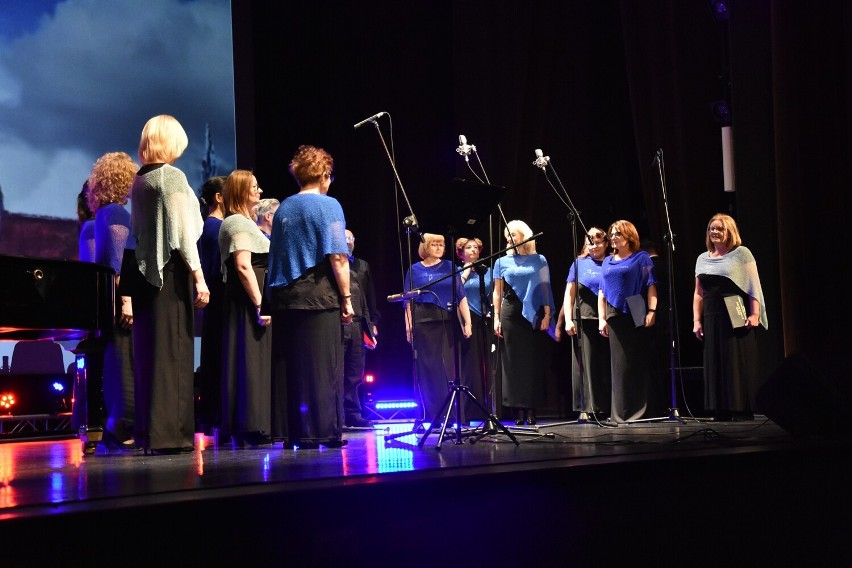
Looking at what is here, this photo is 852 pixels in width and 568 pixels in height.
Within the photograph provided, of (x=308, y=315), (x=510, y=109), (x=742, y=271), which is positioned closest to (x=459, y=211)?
(x=308, y=315)

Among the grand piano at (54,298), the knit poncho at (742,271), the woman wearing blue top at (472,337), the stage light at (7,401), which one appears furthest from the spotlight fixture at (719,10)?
the stage light at (7,401)

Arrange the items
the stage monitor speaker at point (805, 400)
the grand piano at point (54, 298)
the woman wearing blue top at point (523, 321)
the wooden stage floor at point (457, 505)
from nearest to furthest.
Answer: the wooden stage floor at point (457, 505)
the grand piano at point (54, 298)
the stage monitor speaker at point (805, 400)
the woman wearing blue top at point (523, 321)

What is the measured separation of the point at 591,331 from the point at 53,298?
497 cm

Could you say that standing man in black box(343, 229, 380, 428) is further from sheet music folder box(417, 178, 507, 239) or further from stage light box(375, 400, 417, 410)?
sheet music folder box(417, 178, 507, 239)

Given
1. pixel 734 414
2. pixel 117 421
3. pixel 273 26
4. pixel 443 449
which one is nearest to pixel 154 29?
pixel 273 26

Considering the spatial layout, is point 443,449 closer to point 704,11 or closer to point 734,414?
point 734,414

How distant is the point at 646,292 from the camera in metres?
7.16

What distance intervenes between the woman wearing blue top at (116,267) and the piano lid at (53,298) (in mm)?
756

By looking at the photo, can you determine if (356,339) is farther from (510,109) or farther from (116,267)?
(116,267)

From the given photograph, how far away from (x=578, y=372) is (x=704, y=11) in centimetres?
395

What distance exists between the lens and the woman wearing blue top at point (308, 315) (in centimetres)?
459

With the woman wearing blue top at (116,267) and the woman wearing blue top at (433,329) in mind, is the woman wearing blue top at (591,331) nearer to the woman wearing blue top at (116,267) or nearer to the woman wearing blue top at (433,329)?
the woman wearing blue top at (433,329)

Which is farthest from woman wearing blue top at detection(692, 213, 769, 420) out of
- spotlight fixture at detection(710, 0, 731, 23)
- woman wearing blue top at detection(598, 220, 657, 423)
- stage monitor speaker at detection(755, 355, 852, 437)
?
stage monitor speaker at detection(755, 355, 852, 437)

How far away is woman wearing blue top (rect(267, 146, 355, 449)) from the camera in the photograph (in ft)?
15.0
